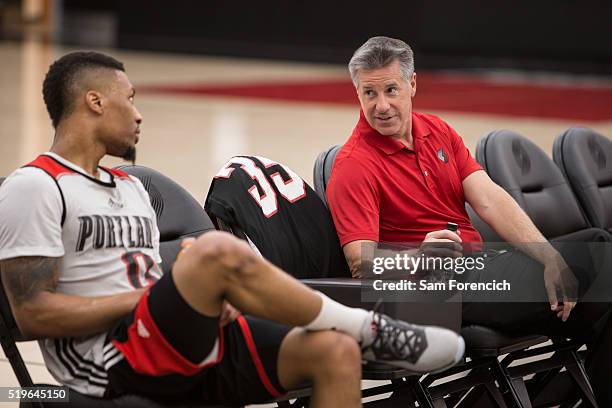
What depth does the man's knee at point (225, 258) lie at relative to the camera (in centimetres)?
267

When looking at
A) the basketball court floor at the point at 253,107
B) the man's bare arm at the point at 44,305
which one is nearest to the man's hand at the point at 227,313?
the man's bare arm at the point at 44,305

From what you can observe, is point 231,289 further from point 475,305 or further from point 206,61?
→ point 206,61

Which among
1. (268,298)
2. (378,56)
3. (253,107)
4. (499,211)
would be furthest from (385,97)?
(253,107)

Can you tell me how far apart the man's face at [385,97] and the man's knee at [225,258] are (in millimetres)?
1263

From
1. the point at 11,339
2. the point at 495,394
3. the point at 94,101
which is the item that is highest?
the point at 94,101

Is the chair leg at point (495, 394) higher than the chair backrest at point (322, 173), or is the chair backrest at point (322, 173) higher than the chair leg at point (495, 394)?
the chair backrest at point (322, 173)

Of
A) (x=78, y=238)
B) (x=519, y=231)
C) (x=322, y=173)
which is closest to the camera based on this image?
(x=78, y=238)

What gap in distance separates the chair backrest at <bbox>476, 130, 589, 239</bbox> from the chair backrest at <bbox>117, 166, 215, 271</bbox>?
1388mm

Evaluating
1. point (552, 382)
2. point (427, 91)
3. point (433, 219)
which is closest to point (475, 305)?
point (433, 219)

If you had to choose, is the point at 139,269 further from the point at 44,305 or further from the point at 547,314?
the point at 547,314

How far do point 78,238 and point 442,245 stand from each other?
1.15m

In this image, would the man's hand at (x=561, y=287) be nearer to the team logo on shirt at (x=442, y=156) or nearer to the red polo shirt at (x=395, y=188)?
the red polo shirt at (x=395, y=188)

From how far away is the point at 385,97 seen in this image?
3.80 meters

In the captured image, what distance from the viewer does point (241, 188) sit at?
3.68 metres
